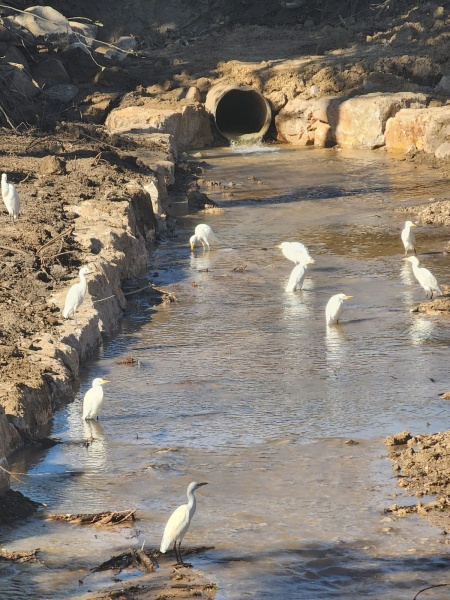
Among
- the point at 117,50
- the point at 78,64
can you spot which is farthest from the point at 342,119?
the point at 78,64

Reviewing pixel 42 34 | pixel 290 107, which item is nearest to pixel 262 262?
pixel 290 107

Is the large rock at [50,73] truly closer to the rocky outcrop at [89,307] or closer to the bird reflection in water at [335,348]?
the rocky outcrop at [89,307]

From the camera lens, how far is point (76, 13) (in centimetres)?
3997

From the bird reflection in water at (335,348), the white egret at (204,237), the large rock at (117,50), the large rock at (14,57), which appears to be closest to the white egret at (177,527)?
the bird reflection in water at (335,348)

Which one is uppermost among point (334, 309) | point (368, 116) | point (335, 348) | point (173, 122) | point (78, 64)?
point (78, 64)

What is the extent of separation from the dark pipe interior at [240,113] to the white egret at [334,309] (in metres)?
17.2

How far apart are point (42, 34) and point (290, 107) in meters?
8.55

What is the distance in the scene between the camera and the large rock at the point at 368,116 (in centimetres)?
2525

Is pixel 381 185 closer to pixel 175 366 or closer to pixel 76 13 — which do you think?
pixel 175 366

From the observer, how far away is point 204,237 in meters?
16.0

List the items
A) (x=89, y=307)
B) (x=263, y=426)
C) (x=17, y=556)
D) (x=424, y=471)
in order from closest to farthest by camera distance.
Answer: (x=17, y=556), (x=424, y=471), (x=263, y=426), (x=89, y=307)

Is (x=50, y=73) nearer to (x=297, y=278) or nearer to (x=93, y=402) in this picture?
(x=297, y=278)

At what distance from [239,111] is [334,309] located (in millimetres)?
20132

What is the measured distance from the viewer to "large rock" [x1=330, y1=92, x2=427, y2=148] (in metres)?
25.2
